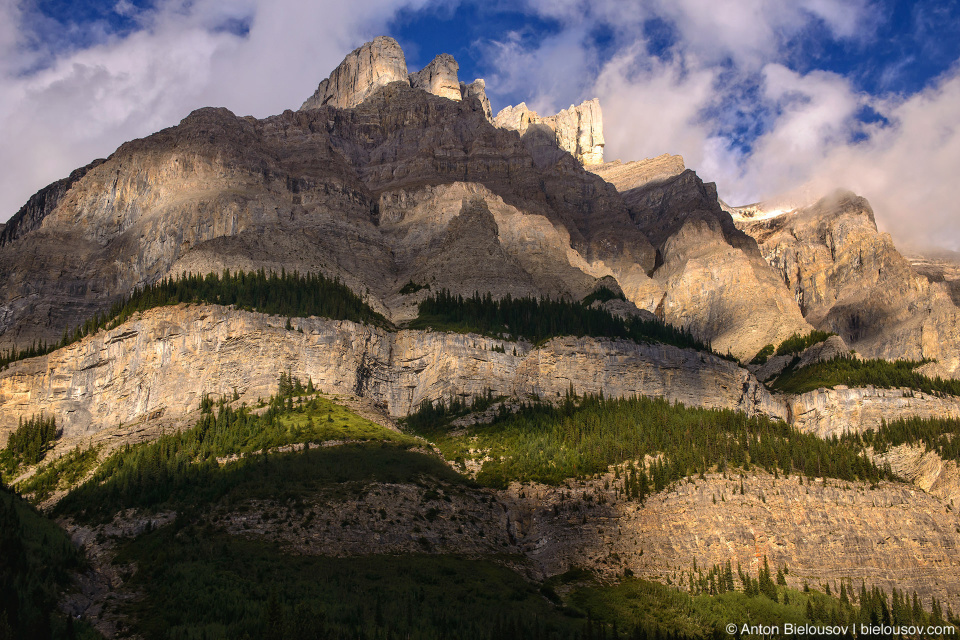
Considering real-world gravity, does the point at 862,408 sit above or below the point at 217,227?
below

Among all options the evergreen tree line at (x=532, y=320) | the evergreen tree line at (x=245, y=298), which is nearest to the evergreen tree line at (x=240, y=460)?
the evergreen tree line at (x=245, y=298)

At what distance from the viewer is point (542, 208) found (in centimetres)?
19712

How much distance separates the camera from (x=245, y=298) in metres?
136

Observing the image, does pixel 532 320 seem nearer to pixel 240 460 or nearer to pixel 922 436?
pixel 922 436

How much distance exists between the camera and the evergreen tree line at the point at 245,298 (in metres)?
135

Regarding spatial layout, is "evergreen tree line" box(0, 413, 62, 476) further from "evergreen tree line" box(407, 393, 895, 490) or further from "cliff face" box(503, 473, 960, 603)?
"cliff face" box(503, 473, 960, 603)

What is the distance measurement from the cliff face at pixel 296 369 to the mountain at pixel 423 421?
41 centimetres

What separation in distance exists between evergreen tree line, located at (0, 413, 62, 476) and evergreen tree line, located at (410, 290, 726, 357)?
5146 cm

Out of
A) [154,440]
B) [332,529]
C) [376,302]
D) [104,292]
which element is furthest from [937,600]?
[104,292]

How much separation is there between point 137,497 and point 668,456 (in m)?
53.6

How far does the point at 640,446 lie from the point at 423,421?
110 feet

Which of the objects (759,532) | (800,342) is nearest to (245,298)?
(759,532)

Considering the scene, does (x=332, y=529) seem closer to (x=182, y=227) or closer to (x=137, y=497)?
(x=137, y=497)

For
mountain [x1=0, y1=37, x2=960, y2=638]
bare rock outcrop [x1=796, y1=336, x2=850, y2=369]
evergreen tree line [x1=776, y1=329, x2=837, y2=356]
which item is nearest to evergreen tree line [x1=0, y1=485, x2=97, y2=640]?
mountain [x1=0, y1=37, x2=960, y2=638]
